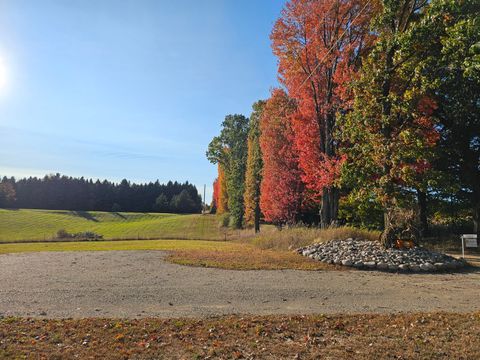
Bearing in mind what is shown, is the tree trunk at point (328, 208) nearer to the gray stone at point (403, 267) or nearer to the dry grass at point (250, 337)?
the gray stone at point (403, 267)

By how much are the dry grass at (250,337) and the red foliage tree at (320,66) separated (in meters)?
14.4

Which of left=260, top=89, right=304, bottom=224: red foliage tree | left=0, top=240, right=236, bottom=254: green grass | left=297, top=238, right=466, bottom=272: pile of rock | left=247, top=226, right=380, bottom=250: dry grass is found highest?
left=260, top=89, right=304, bottom=224: red foliage tree

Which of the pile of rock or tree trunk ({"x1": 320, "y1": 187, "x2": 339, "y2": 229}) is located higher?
tree trunk ({"x1": 320, "y1": 187, "x2": 339, "y2": 229})

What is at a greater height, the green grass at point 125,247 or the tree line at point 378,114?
the tree line at point 378,114

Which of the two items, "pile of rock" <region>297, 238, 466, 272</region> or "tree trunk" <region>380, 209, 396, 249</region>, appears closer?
"pile of rock" <region>297, 238, 466, 272</region>

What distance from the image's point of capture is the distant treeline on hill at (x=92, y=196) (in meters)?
103

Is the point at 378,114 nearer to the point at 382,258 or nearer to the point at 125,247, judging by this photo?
the point at 382,258

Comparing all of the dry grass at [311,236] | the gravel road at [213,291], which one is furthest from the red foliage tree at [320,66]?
the gravel road at [213,291]

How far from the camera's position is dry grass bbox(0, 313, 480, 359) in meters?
4.90

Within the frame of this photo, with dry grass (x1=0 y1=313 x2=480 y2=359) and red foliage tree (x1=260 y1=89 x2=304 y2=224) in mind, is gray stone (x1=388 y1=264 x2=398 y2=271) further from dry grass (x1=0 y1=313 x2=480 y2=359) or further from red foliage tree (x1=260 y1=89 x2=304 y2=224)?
red foliage tree (x1=260 y1=89 x2=304 y2=224)

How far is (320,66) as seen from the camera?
2167 cm

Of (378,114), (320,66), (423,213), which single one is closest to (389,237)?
(378,114)

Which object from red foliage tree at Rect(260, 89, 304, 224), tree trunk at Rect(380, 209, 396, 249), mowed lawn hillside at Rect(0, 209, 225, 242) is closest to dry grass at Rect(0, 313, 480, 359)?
tree trunk at Rect(380, 209, 396, 249)

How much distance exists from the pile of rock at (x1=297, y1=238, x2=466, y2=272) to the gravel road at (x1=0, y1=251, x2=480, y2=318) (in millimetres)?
799
